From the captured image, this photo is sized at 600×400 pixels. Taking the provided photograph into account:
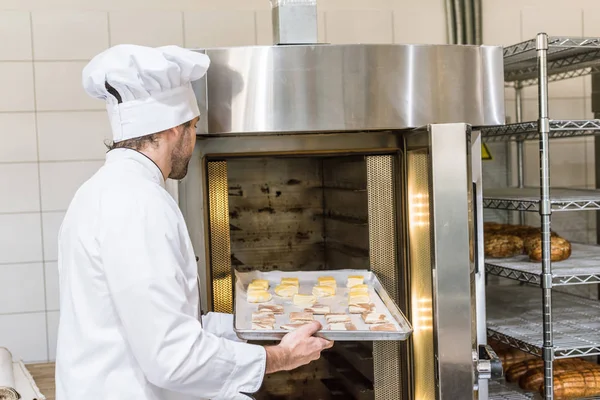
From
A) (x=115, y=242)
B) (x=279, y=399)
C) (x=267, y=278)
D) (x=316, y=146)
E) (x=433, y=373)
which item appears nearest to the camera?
(x=115, y=242)

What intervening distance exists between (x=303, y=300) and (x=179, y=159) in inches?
19.2

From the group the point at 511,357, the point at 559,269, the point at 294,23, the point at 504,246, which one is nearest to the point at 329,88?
the point at 294,23

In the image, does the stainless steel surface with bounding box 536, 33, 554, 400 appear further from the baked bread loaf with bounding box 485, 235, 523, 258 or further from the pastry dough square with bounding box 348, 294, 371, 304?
the pastry dough square with bounding box 348, 294, 371, 304

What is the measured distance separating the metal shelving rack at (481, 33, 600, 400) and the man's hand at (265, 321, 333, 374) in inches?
32.0

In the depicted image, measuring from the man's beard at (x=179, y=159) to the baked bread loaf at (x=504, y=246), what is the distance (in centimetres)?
123

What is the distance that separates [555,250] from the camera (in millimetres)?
2188

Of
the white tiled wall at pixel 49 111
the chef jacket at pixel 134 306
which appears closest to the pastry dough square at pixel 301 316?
the chef jacket at pixel 134 306

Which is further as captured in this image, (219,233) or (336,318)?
(219,233)

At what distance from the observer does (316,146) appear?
66.7 inches

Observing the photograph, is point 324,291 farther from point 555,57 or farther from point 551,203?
point 555,57

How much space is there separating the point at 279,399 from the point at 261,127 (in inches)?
33.0

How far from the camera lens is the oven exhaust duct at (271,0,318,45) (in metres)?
1.64

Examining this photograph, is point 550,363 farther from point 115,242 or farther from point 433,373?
point 115,242

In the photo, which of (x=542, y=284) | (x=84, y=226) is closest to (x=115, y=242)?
(x=84, y=226)
